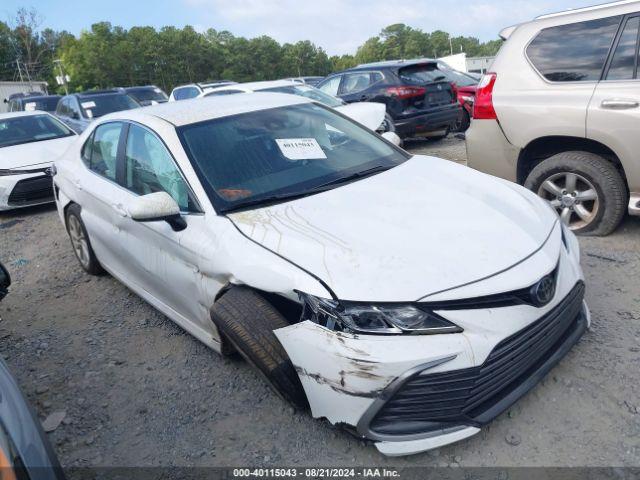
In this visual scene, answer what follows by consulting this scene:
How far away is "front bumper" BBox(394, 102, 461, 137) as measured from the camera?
8609 mm

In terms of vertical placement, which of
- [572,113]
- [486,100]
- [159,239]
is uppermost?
[486,100]

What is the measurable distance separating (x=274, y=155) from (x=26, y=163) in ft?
19.4

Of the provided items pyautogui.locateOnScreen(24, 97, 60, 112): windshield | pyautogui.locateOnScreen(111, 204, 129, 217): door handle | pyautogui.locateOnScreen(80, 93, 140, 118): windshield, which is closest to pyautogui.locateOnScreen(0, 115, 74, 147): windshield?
pyautogui.locateOnScreen(80, 93, 140, 118): windshield

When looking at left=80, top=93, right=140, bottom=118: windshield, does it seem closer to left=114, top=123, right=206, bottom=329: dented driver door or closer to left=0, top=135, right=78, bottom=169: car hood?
left=0, top=135, right=78, bottom=169: car hood

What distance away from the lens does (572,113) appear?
3.93 meters

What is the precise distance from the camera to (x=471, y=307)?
2.06 meters

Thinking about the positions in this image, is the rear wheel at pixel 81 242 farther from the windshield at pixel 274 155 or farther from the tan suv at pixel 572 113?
the tan suv at pixel 572 113

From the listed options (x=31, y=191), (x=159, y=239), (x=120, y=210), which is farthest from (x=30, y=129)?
(x=159, y=239)

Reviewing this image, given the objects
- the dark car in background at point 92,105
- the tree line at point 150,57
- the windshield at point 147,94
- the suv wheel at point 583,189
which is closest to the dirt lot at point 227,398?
the suv wheel at point 583,189

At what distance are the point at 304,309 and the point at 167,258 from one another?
3.89 feet

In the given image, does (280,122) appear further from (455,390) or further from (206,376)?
(455,390)

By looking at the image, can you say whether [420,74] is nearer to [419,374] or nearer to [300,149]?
[300,149]

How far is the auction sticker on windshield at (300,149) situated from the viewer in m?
3.14

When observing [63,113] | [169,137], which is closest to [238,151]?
[169,137]
